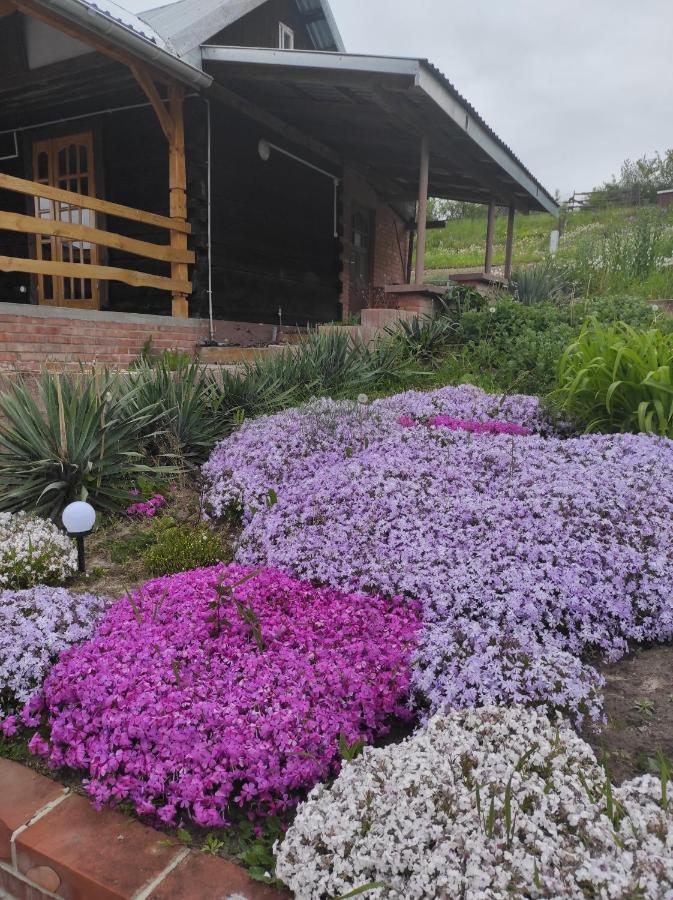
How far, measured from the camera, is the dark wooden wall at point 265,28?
994cm

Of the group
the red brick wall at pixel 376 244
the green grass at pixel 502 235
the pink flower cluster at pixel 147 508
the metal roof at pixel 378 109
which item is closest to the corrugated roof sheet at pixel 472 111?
the metal roof at pixel 378 109

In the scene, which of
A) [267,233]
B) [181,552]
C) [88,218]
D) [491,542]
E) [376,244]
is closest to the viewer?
[491,542]

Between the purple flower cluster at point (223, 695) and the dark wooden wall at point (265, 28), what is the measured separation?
31.2 ft

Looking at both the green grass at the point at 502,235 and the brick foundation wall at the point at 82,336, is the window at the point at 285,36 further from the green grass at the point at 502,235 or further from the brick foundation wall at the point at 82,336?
the green grass at the point at 502,235

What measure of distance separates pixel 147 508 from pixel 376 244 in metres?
12.1

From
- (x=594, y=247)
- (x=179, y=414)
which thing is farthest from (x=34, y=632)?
(x=594, y=247)

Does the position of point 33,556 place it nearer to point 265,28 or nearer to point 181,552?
point 181,552

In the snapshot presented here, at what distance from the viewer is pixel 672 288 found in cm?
1123

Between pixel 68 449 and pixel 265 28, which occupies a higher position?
pixel 265 28

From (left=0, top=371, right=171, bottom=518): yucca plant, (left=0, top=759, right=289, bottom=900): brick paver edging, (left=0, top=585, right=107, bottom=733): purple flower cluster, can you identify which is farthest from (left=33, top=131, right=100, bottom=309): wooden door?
(left=0, top=759, right=289, bottom=900): brick paver edging

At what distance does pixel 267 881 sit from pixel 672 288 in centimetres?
1189

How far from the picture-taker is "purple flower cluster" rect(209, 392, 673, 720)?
6.93ft

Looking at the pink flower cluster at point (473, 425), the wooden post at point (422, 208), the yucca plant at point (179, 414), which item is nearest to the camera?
the pink flower cluster at point (473, 425)

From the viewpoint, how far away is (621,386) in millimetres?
4609
